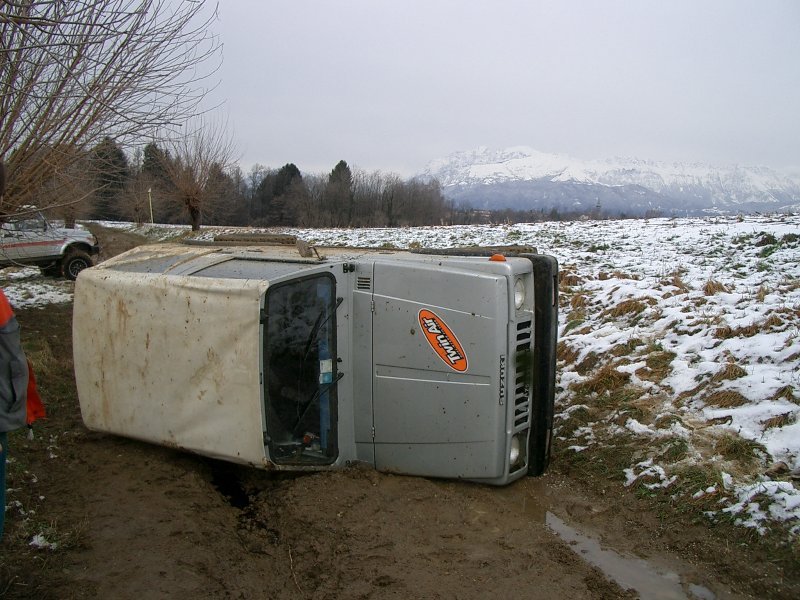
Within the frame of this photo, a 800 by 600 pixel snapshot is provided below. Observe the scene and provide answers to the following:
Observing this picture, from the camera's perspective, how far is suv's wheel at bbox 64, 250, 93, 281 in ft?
54.9

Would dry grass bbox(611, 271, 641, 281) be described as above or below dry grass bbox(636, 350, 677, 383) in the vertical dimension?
above

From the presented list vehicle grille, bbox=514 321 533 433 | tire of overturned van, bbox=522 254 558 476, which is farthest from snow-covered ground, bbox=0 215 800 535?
vehicle grille, bbox=514 321 533 433

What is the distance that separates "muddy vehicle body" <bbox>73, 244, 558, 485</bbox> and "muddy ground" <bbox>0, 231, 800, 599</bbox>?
283 millimetres

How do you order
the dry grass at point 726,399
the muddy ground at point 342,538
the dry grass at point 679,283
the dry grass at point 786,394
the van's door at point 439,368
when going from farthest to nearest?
1. the dry grass at point 679,283
2. the dry grass at point 726,399
3. the dry grass at point 786,394
4. the van's door at point 439,368
5. the muddy ground at point 342,538

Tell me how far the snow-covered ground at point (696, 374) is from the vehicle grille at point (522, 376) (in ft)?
3.39

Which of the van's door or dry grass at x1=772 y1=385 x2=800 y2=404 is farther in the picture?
dry grass at x1=772 y1=385 x2=800 y2=404

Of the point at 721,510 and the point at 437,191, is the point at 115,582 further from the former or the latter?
the point at 437,191

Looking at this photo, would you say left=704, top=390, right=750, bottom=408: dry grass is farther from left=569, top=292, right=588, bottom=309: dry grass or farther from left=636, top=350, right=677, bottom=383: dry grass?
left=569, top=292, right=588, bottom=309: dry grass

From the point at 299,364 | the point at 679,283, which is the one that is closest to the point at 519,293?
the point at 299,364

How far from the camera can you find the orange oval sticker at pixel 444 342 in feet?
14.8

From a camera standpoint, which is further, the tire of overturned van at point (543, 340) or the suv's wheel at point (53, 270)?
the suv's wheel at point (53, 270)

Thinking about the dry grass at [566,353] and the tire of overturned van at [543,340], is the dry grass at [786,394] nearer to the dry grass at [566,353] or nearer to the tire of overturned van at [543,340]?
the tire of overturned van at [543,340]

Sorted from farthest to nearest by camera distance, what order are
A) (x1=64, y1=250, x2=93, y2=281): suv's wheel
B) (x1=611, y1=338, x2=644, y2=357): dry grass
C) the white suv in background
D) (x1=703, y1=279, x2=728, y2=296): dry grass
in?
(x1=64, y1=250, x2=93, y2=281): suv's wheel, the white suv in background, (x1=703, y1=279, x2=728, y2=296): dry grass, (x1=611, y1=338, x2=644, y2=357): dry grass

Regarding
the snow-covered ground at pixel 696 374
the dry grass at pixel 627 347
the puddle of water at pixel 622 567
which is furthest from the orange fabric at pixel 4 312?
the dry grass at pixel 627 347
